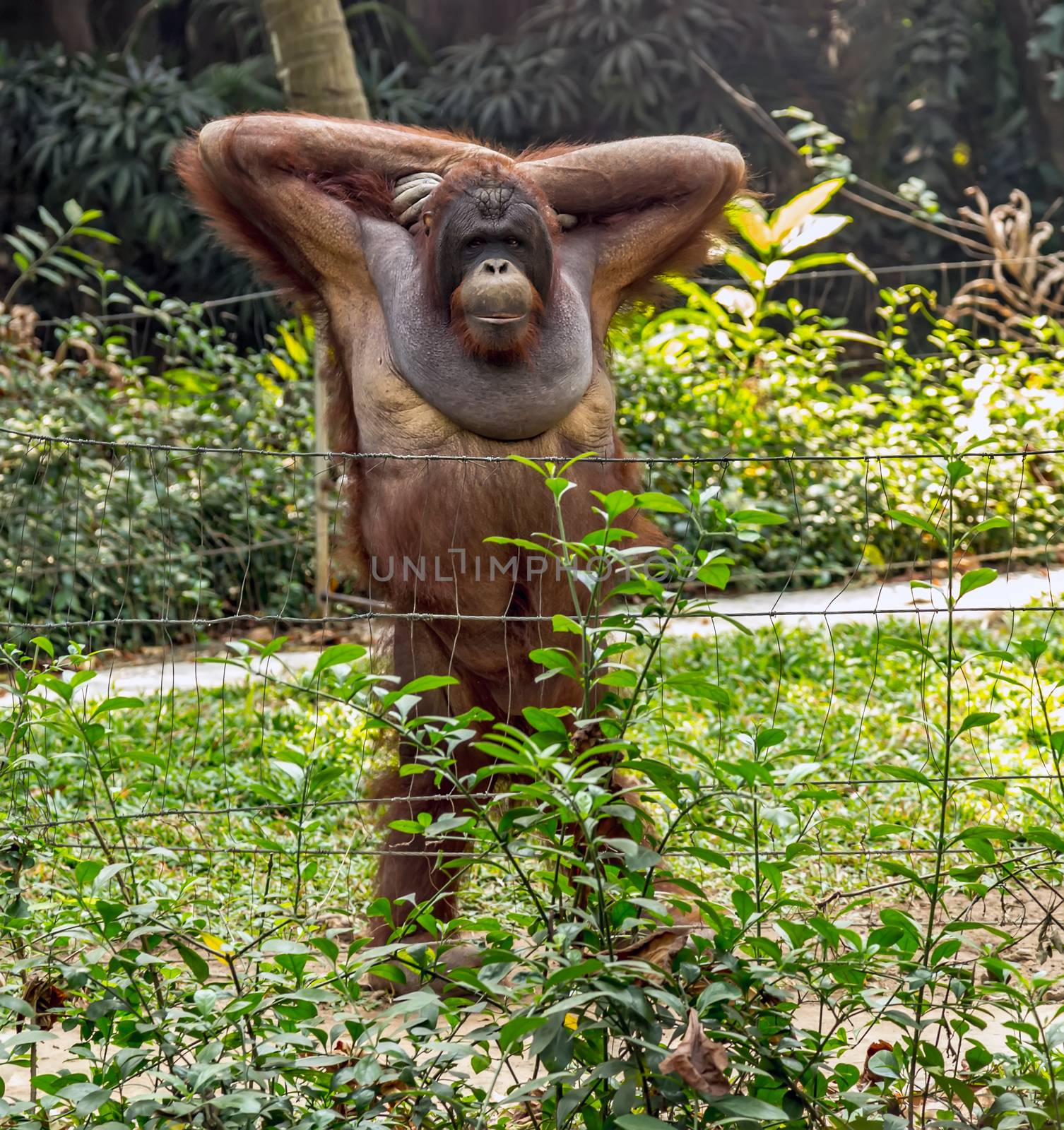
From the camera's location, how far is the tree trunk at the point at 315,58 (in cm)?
579

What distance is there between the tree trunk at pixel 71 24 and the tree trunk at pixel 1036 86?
7.50 m

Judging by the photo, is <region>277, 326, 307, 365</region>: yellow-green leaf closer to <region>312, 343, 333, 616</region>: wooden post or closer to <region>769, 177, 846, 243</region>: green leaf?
<region>312, 343, 333, 616</region>: wooden post

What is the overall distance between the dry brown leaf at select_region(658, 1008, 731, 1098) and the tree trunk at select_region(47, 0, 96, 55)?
38.7 ft

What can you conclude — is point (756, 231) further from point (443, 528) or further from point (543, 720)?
point (543, 720)

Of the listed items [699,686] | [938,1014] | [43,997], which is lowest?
[938,1014]

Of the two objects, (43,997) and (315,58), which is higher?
(315,58)

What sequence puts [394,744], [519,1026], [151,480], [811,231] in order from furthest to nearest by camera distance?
[811,231] → [151,480] → [394,744] → [519,1026]

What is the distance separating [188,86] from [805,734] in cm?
861

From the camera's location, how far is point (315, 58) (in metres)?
5.79

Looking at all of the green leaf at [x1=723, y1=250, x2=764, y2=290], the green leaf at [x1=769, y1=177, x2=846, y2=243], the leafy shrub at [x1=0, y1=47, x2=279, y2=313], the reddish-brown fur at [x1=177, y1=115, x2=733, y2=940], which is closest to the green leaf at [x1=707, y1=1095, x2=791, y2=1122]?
the reddish-brown fur at [x1=177, y1=115, x2=733, y2=940]

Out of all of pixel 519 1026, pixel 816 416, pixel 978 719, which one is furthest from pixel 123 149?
pixel 519 1026

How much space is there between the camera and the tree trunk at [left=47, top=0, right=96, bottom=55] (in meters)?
11.9

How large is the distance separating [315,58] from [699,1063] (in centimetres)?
496

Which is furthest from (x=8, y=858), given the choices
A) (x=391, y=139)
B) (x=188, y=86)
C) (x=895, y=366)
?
(x=188, y=86)
